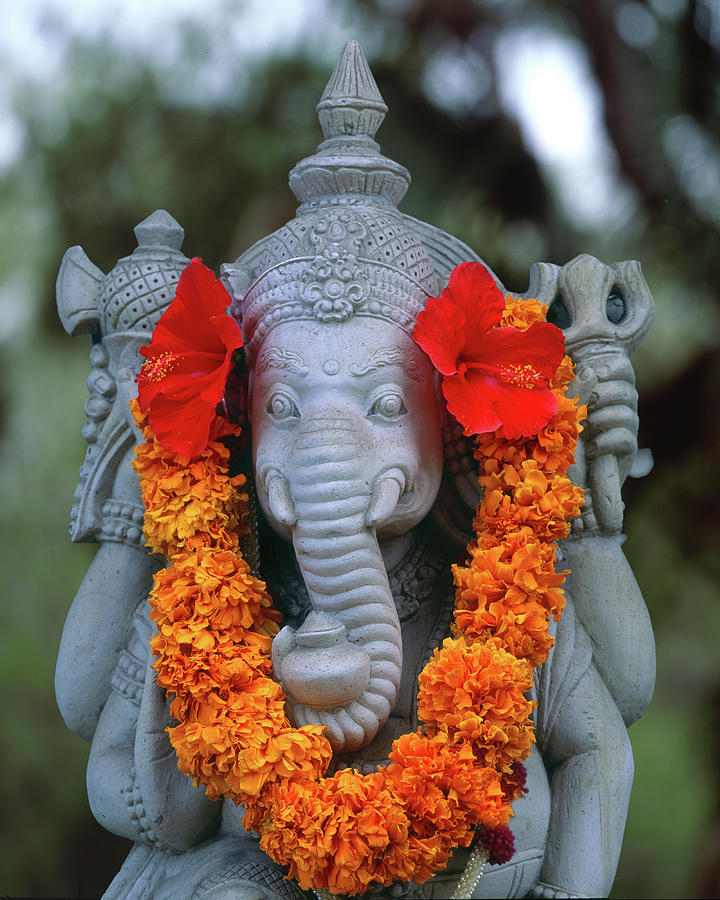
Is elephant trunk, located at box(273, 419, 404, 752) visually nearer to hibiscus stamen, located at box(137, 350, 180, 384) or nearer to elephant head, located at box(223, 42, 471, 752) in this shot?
elephant head, located at box(223, 42, 471, 752)

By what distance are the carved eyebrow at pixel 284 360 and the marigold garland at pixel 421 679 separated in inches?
6.2

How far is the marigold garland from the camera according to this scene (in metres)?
2.25

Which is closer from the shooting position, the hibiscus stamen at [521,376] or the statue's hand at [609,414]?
the hibiscus stamen at [521,376]

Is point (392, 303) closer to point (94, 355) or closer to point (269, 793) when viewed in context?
point (94, 355)

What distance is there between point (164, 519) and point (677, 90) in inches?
123


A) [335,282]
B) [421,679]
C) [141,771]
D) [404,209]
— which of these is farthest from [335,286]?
[404,209]

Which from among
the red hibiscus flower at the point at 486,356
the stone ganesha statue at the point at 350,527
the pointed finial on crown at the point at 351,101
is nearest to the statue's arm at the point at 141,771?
the stone ganesha statue at the point at 350,527

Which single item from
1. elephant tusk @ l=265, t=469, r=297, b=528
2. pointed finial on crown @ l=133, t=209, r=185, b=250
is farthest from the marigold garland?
pointed finial on crown @ l=133, t=209, r=185, b=250

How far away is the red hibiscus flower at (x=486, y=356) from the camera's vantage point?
240 centimetres

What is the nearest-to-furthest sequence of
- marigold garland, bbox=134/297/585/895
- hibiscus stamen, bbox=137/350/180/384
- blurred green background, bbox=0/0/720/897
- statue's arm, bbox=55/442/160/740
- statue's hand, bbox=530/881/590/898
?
marigold garland, bbox=134/297/585/895 → hibiscus stamen, bbox=137/350/180/384 → statue's hand, bbox=530/881/590/898 → statue's arm, bbox=55/442/160/740 → blurred green background, bbox=0/0/720/897

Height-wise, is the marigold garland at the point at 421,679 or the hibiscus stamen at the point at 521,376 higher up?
the hibiscus stamen at the point at 521,376

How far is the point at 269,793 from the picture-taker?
2277 mm

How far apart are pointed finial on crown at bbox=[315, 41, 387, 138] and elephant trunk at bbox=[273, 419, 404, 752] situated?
61cm

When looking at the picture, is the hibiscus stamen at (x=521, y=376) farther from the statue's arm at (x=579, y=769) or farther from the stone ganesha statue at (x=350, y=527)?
the statue's arm at (x=579, y=769)
